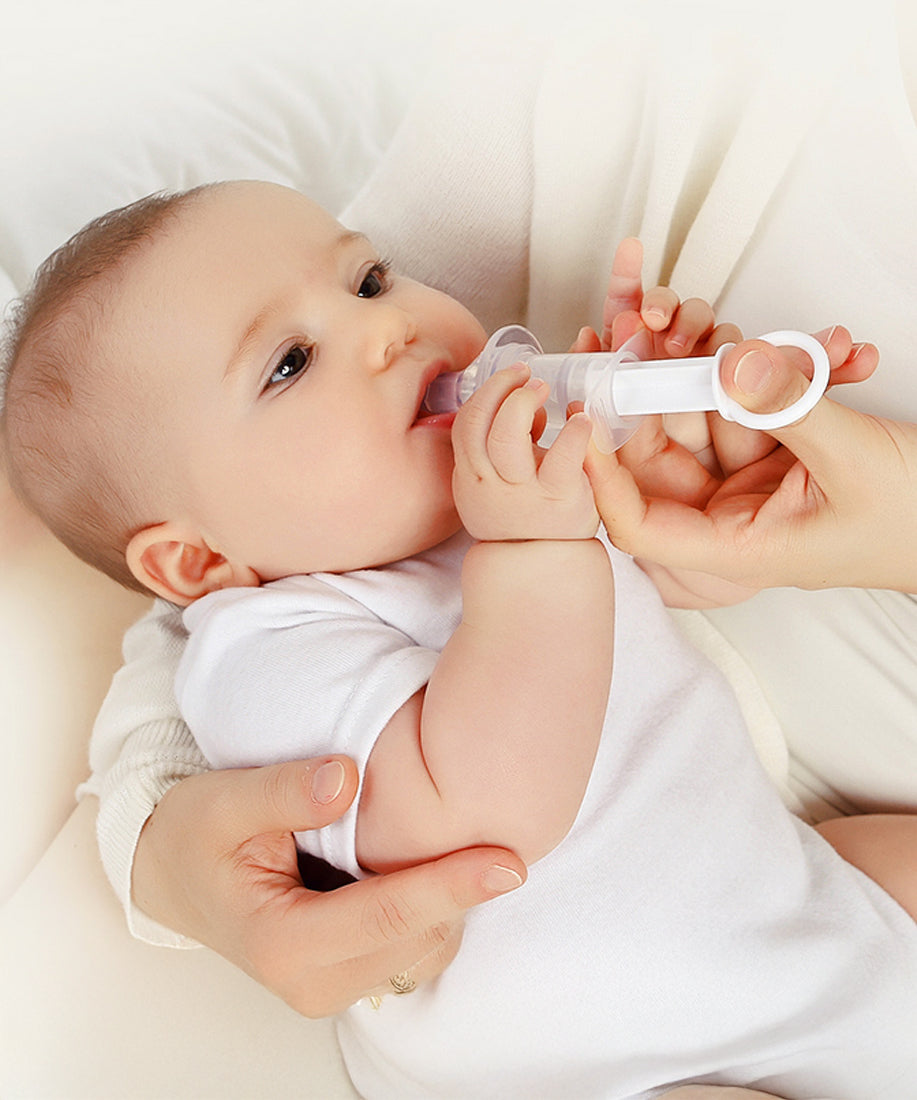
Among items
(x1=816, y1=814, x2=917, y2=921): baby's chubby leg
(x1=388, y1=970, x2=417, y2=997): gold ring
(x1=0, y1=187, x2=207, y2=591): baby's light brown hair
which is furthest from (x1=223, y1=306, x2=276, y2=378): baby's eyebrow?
(x1=816, y1=814, x2=917, y2=921): baby's chubby leg

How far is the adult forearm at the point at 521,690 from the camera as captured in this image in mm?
883

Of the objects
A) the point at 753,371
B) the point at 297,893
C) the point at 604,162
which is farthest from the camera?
the point at 604,162

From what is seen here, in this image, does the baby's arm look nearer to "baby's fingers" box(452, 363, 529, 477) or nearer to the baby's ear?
"baby's fingers" box(452, 363, 529, 477)

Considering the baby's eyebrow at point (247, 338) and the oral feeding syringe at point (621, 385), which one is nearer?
the oral feeding syringe at point (621, 385)

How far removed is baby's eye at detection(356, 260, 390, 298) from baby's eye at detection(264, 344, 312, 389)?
119 millimetres

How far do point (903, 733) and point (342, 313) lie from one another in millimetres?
782

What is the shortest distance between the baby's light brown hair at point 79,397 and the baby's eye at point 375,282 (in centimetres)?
21

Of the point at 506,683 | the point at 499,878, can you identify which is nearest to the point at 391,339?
the point at 506,683

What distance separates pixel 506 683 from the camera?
0.89 meters

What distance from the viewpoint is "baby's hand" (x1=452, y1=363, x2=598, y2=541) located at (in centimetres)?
82

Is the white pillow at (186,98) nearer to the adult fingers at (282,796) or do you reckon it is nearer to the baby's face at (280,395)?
the baby's face at (280,395)

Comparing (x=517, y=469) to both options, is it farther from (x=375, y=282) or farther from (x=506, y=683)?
(x=375, y=282)

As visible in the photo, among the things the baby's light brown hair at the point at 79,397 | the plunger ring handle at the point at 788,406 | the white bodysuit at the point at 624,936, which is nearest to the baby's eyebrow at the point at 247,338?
the baby's light brown hair at the point at 79,397

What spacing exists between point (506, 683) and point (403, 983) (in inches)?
14.6
